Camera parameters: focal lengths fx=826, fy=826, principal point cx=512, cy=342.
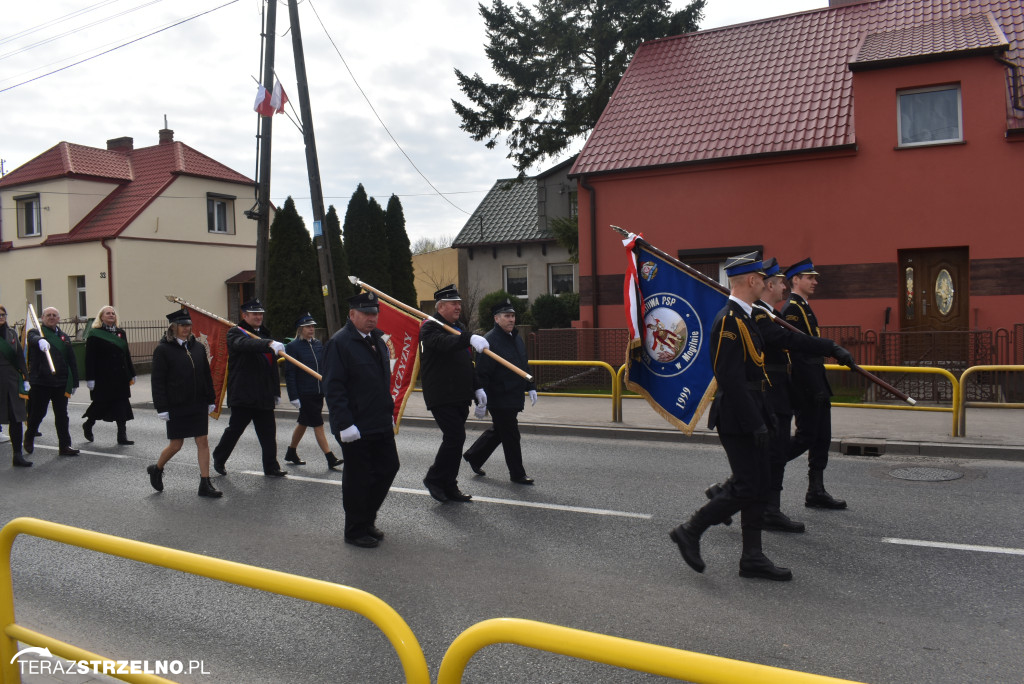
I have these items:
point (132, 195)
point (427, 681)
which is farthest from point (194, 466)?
point (132, 195)

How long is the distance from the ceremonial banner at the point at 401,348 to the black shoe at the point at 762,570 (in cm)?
401

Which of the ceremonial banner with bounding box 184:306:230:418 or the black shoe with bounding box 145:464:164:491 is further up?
the ceremonial banner with bounding box 184:306:230:418

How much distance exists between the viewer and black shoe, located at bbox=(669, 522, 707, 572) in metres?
5.31

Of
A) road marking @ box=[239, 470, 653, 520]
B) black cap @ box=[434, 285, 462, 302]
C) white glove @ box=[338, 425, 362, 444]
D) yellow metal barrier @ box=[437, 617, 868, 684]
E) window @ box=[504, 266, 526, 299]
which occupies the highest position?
window @ box=[504, 266, 526, 299]

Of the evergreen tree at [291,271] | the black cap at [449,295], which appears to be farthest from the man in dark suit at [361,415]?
the evergreen tree at [291,271]

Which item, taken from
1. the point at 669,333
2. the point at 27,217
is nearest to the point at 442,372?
the point at 669,333

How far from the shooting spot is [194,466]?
9.71 m

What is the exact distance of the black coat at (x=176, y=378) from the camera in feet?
26.0

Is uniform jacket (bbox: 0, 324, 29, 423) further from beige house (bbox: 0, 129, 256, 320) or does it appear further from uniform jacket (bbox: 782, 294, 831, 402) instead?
beige house (bbox: 0, 129, 256, 320)

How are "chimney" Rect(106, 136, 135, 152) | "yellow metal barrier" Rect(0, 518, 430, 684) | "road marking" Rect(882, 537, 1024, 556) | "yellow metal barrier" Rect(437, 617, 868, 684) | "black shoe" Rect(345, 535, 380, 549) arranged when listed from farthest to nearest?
Answer: "chimney" Rect(106, 136, 135, 152) < "black shoe" Rect(345, 535, 380, 549) < "road marking" Rect(882, 537, 1024, 556) < "yellow metal barrier" Rect(0, 518, 430, 684) < "yellow metal barrier" Rect(437, 617, 868, 684)

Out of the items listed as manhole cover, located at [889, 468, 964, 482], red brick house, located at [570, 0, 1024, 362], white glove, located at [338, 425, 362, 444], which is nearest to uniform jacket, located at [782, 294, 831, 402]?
manhole cover, located at [889, 468, 964, 482]

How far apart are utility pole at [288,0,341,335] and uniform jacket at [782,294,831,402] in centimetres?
1123

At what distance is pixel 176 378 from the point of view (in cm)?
796

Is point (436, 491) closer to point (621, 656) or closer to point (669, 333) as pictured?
point (669, 333)
